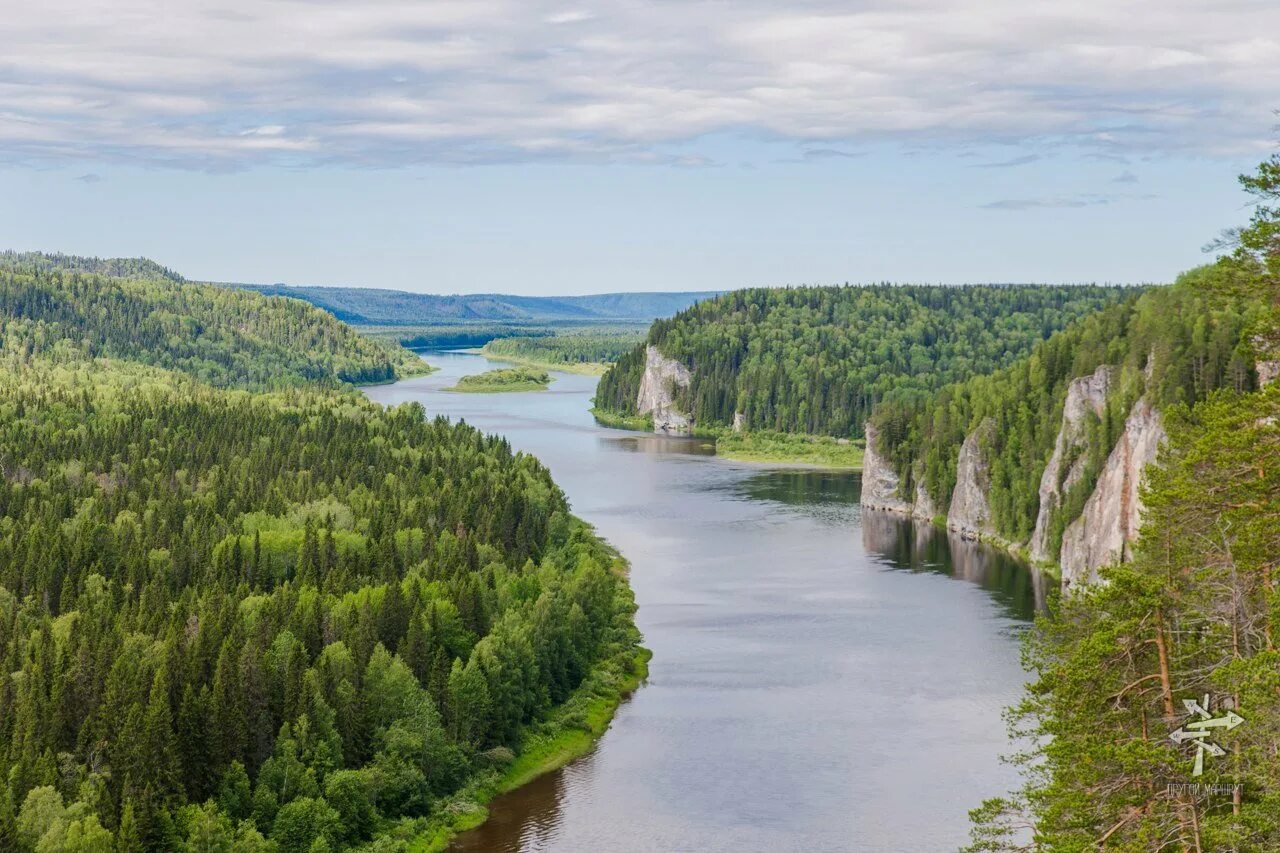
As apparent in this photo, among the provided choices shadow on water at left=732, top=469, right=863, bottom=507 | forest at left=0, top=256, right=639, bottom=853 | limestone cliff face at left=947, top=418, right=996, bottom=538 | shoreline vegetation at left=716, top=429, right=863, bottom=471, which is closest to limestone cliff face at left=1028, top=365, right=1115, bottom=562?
limestone cliff face at left=947, top=418, right=996, bottom=538


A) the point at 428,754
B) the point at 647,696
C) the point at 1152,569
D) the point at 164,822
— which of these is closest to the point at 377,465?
the point at 647,696

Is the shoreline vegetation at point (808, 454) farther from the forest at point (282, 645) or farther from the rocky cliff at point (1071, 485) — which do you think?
the forest at point (282, 645)

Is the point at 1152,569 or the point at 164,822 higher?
the point at 1152,569

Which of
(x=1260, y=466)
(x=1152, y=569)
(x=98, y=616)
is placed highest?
(x=1260, y=466)

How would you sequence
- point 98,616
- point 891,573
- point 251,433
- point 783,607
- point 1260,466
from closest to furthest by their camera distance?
point 1260,466 → point 98,616 → point 783,607 → point 891,573 → point 251,433

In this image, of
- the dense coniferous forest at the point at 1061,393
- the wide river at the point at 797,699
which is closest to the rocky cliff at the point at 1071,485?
the dense coniferous forest at the point at 1061,393

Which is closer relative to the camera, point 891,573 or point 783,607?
point 783,607

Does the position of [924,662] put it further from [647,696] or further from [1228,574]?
[1228,574]
